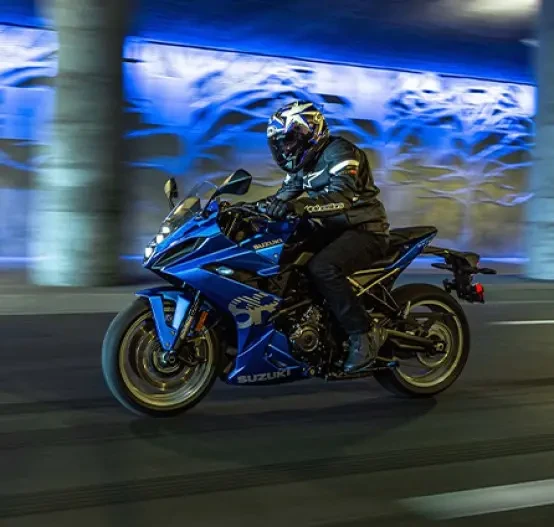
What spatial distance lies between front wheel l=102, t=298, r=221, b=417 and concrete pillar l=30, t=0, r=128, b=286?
20.9ft

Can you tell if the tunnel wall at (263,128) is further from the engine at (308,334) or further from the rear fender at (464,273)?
the engine at (308,334)

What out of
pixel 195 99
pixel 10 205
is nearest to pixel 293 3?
pixel 195 99

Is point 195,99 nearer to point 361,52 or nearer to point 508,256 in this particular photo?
point 361,52

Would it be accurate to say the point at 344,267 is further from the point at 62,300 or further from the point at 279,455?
the point at 62,300

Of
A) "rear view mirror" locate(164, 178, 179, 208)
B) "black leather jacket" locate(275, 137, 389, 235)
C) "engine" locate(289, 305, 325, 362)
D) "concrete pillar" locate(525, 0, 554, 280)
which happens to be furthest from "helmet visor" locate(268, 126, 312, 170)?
"concrete pillar" locate(525, 0, 554, 280)

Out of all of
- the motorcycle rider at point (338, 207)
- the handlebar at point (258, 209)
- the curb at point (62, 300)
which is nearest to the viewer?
the handlebar at point (258, 209)

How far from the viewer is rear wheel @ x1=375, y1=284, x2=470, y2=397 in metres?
6.15

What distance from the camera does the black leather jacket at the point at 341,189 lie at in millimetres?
5309

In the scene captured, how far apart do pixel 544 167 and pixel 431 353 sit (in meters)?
9.74

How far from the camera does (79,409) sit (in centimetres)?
566

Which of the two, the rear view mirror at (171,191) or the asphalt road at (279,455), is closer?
the asphalt road at (279,455)

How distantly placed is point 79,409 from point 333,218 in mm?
2188

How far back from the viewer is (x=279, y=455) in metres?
4.75

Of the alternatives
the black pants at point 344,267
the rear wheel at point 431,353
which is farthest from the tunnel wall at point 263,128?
the black pants at point 344,267
